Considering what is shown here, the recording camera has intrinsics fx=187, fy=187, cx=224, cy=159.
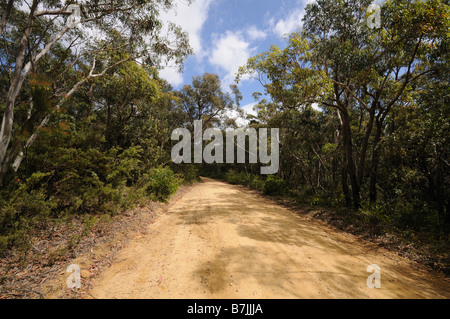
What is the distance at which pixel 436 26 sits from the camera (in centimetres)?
533

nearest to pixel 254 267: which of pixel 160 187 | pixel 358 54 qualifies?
pixel 160 187

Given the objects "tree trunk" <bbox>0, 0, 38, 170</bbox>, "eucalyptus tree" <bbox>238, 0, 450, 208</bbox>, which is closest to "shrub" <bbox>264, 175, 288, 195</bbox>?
"eucalyptus tree" <bbox>238, 0, 450, 208</bbox>

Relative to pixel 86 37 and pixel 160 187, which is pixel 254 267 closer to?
pixel 160 187

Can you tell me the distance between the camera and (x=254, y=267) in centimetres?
329

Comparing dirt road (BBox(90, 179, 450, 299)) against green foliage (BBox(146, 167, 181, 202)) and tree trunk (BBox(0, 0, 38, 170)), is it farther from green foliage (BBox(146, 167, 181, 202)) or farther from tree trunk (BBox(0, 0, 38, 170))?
tree trunk (BBox(0, 0, 38, 170))

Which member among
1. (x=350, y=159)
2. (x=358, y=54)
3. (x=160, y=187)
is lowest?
(x=160, y=187)

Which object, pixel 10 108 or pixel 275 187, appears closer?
pixel 10 108

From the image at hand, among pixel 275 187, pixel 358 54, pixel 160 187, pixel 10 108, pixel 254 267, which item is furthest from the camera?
pixel 275 187

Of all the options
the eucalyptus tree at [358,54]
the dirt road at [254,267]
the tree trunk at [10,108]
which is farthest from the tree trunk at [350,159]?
the tree trunk at [10,108]

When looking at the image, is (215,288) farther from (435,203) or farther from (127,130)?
(127,130)

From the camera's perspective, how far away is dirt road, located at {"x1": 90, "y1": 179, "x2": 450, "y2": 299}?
2721 mm

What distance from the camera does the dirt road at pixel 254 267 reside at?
107 inches

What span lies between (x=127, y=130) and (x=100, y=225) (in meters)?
8.74
